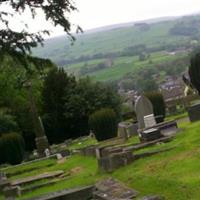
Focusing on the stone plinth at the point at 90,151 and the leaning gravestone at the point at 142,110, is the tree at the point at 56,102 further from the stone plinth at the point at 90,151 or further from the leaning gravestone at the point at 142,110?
the stone plinth at the point at 90,151

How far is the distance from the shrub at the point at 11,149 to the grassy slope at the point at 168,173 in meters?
15.4

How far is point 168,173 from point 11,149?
2029 centimetres

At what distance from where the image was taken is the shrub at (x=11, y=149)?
30953 mm

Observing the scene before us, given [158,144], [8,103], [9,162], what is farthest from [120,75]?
[158,144]

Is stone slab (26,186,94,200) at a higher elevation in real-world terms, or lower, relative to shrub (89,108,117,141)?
lower

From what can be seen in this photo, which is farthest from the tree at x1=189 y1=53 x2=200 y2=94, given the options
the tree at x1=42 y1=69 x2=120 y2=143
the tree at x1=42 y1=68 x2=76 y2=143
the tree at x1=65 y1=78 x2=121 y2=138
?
the tree at x1=42 y1=68 x2=76 y2=143

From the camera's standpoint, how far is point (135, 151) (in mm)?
16062

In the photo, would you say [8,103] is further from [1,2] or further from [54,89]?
[1,2]

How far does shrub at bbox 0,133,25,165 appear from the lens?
31.0 meters

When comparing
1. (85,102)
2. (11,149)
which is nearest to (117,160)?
(11,149)

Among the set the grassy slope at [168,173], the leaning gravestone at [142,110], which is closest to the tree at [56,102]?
the leaning gravestone at [142,110]

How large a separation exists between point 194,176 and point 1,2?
5.63 meters

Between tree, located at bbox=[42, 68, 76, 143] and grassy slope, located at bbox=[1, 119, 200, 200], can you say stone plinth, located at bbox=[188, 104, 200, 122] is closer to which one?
grassy slope, located at bbox=[1, 119, 200, 200]

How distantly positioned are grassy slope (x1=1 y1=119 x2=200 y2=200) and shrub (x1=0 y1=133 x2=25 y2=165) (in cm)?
1536
